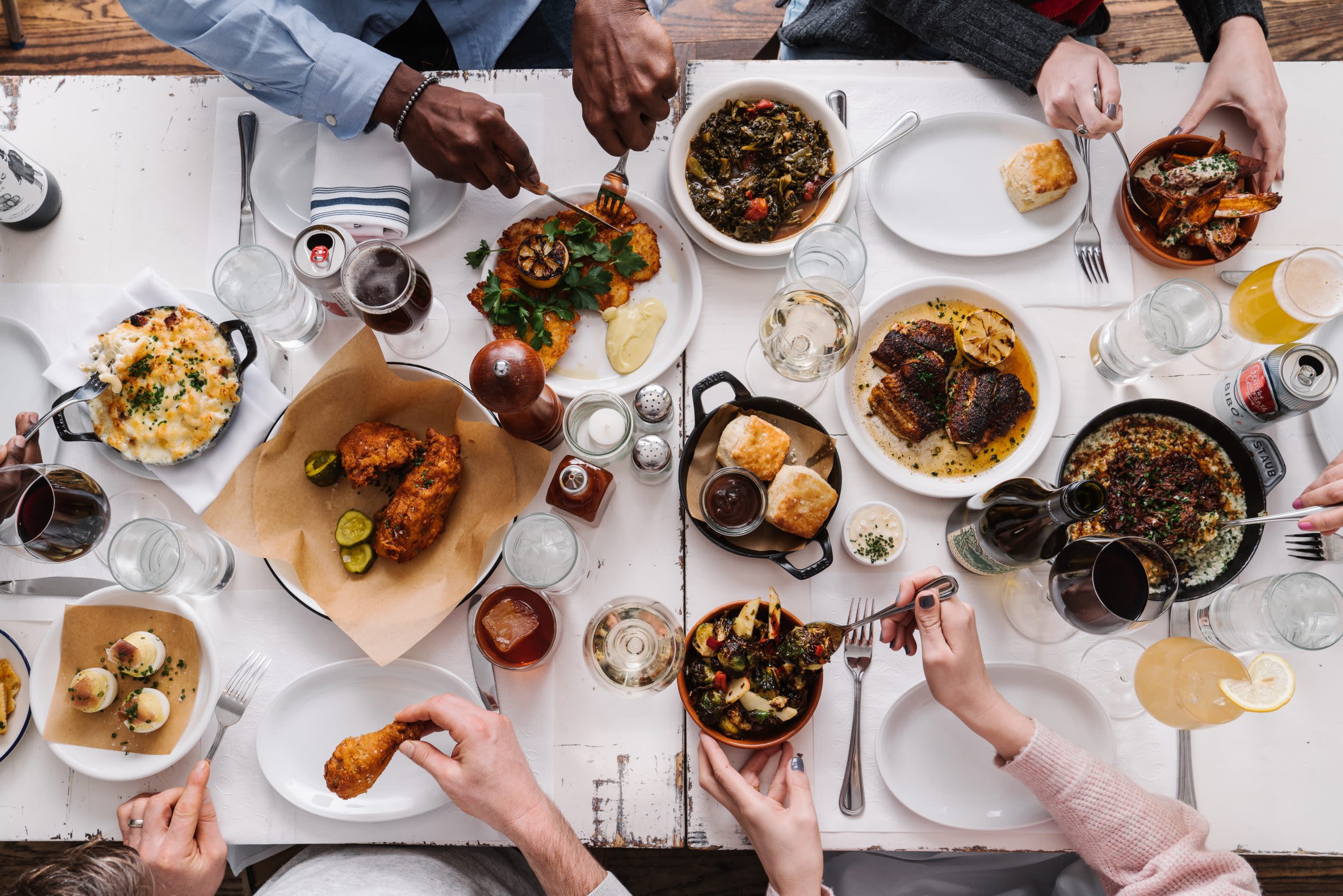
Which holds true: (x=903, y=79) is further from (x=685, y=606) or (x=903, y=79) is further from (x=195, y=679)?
(x=195, y=679)

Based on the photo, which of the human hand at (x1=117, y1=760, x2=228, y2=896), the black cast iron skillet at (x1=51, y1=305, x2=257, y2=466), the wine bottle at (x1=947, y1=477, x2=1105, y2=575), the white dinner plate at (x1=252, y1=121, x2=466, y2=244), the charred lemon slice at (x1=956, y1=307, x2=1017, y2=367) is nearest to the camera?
the wine bottle at (x1=947, y1=477, x2=1105, y2=575)

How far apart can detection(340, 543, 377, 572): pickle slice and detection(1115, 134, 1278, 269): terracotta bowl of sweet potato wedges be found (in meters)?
2.07

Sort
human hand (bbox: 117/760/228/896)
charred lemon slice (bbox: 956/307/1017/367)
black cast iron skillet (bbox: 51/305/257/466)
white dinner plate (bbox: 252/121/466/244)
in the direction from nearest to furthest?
1. human hand (bbox: 117/760/228/896)
2. black cast iron skillet (bbox: 51/305/257/466)
3. charred lemon slice (bbox: 956/307/1017/367)
4. white dinner plate (bbox: 252/121/466/244)

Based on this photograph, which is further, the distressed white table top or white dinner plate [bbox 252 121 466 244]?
white dinner plate [bbox 252 121 466 244]

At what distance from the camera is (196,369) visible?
176cm

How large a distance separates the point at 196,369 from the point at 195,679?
2.41ft

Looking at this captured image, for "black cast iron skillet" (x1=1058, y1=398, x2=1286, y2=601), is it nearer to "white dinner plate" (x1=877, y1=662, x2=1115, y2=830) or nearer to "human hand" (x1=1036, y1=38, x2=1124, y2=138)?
"white dinner plate" (x1=877, y1=662, x2=1115, y2=830)

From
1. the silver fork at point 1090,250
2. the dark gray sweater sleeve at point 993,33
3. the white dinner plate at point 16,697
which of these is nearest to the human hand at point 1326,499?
the silver fork at point 1090,250

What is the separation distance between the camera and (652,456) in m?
1.78

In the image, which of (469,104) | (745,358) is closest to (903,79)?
(745,358)

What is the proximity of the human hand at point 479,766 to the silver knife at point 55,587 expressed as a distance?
2.83 feet

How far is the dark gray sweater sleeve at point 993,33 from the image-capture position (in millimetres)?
1984

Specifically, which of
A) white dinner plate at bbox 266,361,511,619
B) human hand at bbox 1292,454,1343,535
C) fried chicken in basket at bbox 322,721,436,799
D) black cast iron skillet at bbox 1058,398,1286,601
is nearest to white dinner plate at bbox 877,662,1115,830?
black cast iron skillet at bbox 1058,398,1286,601

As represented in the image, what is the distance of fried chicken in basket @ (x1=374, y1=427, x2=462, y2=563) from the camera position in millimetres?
1749
